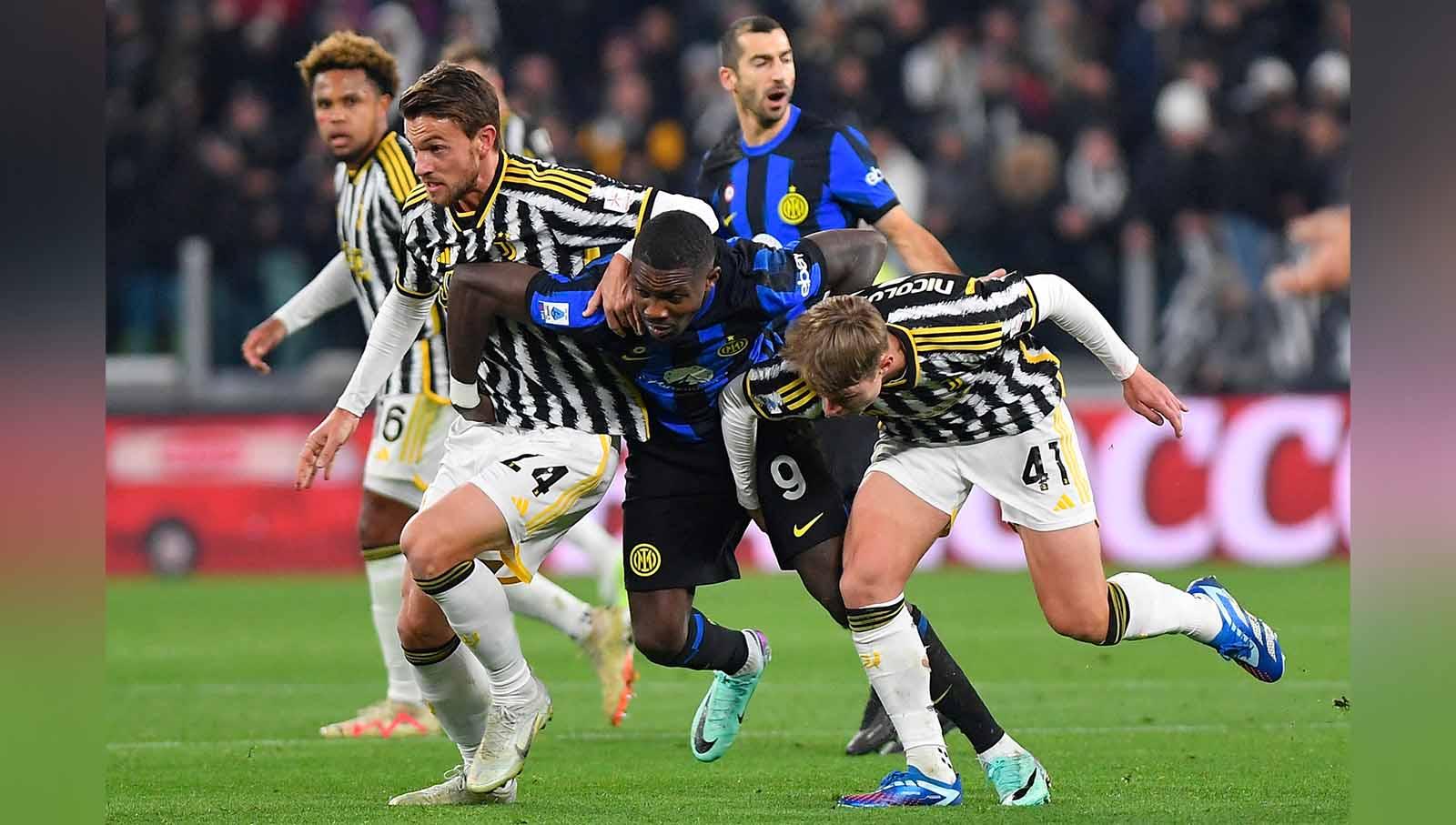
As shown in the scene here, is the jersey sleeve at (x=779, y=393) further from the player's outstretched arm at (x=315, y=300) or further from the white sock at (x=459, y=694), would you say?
the player's outstretched arm at (x=315, y=300)

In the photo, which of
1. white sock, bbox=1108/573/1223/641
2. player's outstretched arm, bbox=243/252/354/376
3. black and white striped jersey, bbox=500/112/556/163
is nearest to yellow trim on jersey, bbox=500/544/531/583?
white sock, bbox=1108/573/1223/641

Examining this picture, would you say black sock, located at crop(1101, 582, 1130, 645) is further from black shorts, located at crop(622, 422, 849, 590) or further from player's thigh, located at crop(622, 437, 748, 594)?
player's thigh, located at crop(622, 437, 748, 594)

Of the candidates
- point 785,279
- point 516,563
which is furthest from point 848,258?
point 516,563

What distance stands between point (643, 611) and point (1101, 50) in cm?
1085

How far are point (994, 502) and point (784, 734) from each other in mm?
5850

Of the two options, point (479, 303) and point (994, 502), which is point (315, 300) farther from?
point (994, 502)

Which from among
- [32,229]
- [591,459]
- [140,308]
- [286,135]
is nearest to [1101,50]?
[286,135]

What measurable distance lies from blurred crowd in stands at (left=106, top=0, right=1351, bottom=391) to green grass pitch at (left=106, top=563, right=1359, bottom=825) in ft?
7.55

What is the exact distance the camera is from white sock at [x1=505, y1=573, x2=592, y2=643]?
6.79 metres

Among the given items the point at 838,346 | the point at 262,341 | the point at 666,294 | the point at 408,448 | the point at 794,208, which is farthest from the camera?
the point at 408,448

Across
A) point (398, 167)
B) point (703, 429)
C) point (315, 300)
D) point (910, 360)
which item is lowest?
point (703, 429)

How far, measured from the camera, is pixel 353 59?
6.61 metres

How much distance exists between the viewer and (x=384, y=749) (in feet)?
20.6

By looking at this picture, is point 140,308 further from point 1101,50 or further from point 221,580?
point 1101,50
